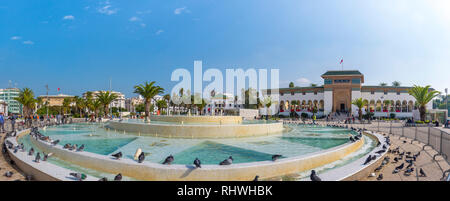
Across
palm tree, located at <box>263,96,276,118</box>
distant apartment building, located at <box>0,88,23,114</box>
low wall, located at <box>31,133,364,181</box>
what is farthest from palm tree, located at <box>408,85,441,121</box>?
distant apartment building, located at <box>0,88,23,114</box>

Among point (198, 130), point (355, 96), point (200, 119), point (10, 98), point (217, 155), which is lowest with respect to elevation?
point (217, 155)

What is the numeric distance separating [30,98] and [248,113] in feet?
132

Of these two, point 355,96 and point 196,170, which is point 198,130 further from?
point 355,96

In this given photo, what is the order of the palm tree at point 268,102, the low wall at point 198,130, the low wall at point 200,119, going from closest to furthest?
the low wall at point 198,130, the low wall at point 200,119, the palm tree at point 268,102

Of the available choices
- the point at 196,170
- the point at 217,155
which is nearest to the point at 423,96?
the point at 217,155

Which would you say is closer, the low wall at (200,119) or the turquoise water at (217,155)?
the turquoise water at (217,155)

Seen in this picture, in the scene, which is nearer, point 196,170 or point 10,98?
point 196,170

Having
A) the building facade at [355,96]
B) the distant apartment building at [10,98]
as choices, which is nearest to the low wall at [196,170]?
the building facade at [355,96]

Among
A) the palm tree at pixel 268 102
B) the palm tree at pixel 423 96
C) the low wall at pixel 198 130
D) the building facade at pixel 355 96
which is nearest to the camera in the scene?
the low wall at pixel 198 130

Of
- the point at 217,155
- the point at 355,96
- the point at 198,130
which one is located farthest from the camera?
the point at 355,96

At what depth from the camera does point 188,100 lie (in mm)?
64938

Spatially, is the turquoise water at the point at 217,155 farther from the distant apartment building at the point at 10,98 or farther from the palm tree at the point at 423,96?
the distant apartment building at the point at 10,98

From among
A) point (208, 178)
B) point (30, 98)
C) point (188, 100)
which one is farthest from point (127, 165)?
point (188, 100)
